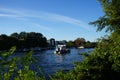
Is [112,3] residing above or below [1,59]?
above

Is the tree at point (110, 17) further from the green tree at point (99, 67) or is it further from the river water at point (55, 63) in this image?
the river water at point (55, 63)

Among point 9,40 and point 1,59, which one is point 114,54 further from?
point 9,40

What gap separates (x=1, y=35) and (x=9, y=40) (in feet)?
17.5

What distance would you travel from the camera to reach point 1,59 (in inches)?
98.3

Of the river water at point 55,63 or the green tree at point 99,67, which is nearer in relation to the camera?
the green tree at point 99,67

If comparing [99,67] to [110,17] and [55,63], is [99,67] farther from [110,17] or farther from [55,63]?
[55,63]

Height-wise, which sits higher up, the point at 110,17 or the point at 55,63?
the point at 110,17

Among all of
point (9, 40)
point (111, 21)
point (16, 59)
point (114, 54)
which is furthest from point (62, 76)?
point (9, 40)

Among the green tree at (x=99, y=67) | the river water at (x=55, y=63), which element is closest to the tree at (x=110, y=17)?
the green tree at (x=99, y=67)

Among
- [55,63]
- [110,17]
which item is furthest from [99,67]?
[55,63]

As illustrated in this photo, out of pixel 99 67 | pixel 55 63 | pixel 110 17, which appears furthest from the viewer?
pixel 55 63

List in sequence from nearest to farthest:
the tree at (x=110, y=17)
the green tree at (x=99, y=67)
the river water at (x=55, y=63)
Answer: the green tree at (x=99, y=67) < the tree at (x=110, y=17) < the river water at (x=55, y=63)

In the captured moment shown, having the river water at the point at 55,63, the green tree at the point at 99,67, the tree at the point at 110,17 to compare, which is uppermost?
the tree at the point at 110,17

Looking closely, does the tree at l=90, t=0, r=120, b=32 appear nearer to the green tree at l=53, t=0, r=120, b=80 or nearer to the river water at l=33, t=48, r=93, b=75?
the green tree at l=53, t=0, r=120, b=80
